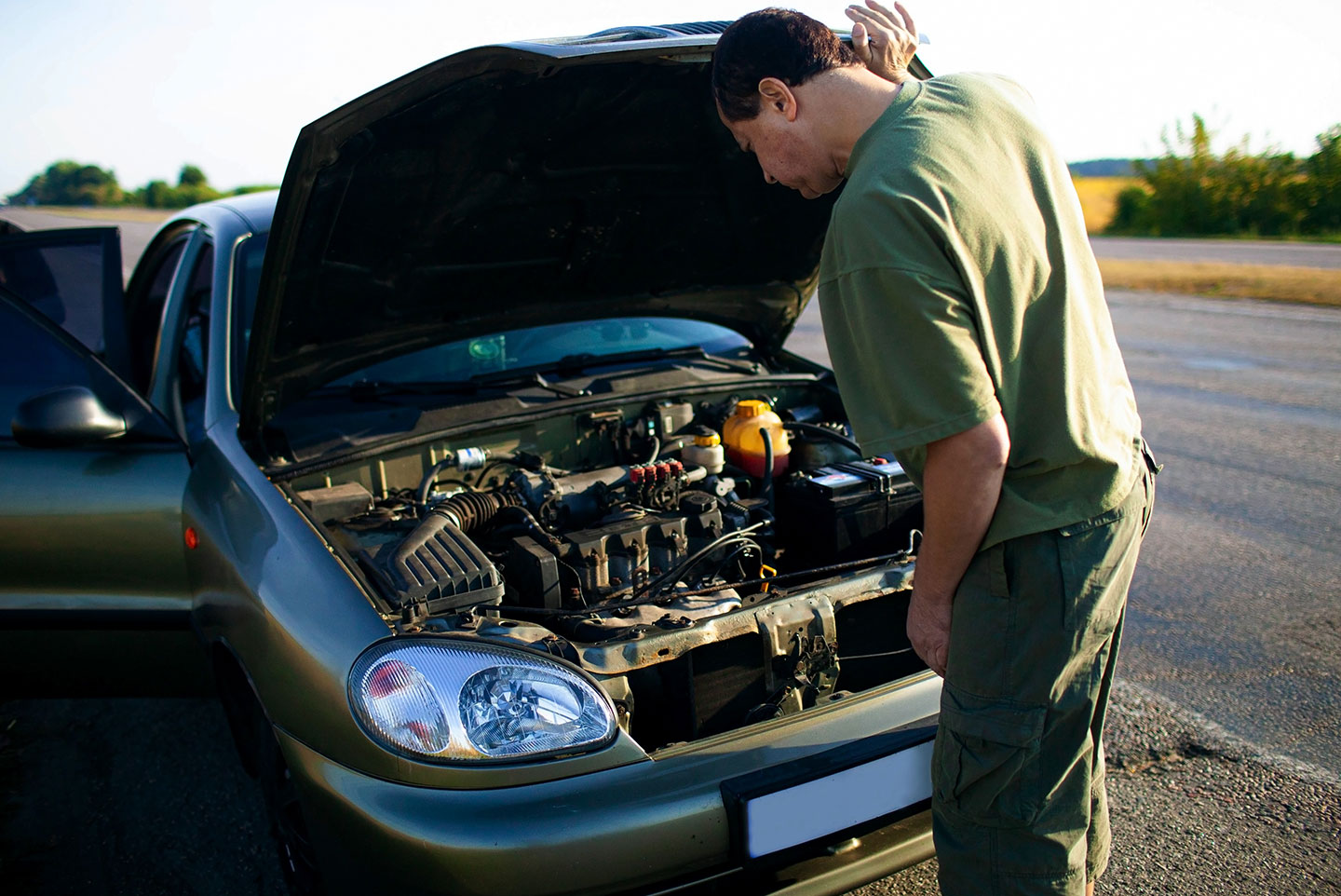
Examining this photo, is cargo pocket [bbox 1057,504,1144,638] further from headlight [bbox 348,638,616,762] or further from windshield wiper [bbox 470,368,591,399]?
windshield wiper [bbox 470,368,591,399]

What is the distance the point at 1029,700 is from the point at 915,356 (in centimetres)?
62

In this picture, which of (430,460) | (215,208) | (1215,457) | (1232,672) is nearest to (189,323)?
(215,208)

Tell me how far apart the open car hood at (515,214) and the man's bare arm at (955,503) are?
47.7 inches

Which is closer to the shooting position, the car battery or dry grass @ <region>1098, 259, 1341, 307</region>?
the car battery

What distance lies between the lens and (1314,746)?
2750 millimetres

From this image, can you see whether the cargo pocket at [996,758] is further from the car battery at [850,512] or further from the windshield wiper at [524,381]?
the windshield wiper at [524,381]

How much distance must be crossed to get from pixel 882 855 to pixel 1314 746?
1.70 meters

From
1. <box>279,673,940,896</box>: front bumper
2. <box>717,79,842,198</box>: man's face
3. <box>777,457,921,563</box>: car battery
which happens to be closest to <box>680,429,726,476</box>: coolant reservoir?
<box>777,457,921,563</box>: car battery

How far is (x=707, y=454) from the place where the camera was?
2.99 metres

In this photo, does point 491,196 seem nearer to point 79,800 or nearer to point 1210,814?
point 79,800

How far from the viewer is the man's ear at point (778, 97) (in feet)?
5.16

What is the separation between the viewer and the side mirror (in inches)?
97.9

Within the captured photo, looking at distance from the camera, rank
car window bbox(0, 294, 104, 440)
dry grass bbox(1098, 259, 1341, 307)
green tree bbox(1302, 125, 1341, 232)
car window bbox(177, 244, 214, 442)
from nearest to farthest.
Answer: car window bbox(0, 294, 104, 440)
car window bbox(177, 244, 214, 442)
dry grass bbox(1098, 259, 1341, 307)
green tree bbox(1302, 125, 1341, 232)

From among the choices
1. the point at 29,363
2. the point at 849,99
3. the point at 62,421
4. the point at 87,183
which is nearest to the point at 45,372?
the point at 29,363
